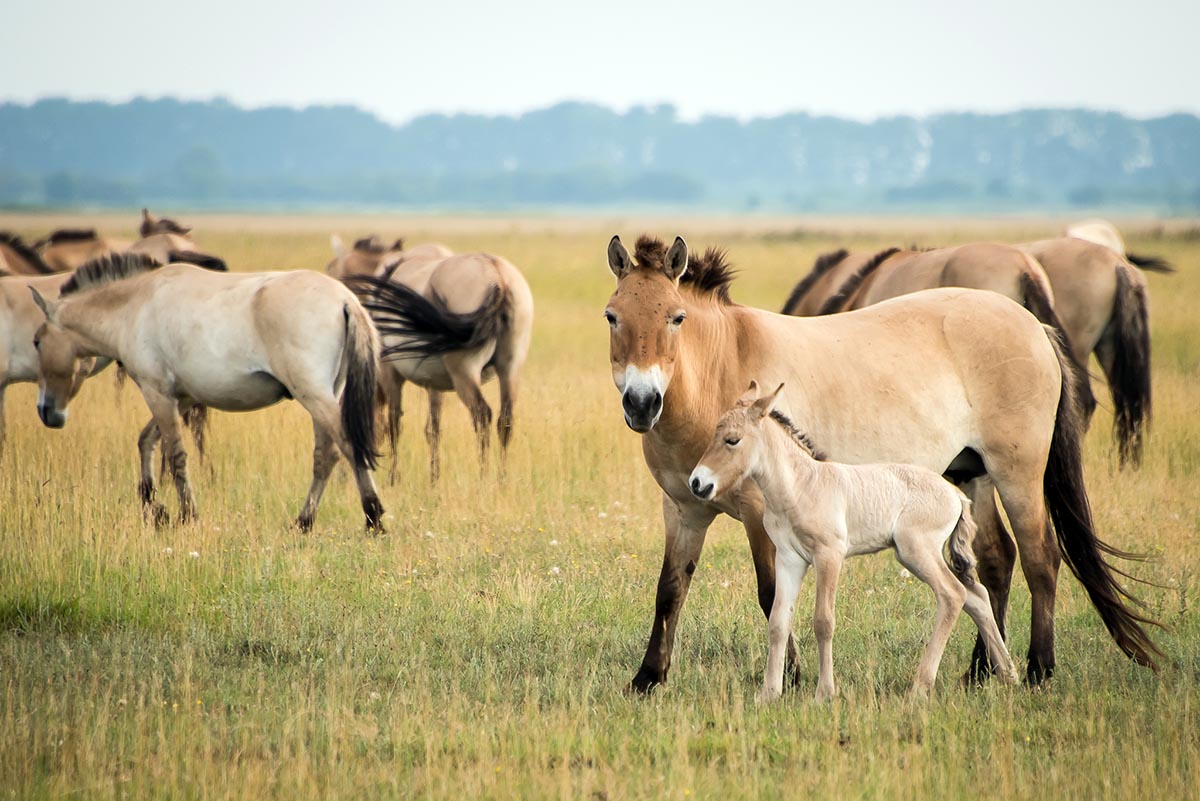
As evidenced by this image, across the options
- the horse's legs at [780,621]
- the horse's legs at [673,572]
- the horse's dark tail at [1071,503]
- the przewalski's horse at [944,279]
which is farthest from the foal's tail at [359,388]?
the horse's dark tail at [1071,503]

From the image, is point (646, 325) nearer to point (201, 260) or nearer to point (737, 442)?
point (737, 442)

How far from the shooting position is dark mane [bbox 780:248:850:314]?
13.2 metres

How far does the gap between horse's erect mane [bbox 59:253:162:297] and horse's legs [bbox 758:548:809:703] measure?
6.13 meters

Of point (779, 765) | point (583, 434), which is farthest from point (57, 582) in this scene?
point (583, 434)

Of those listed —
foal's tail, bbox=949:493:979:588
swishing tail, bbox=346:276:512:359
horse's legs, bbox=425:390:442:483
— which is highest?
swishing tail, bbox=346:276:512:359

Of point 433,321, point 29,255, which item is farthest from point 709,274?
→ point 29,255

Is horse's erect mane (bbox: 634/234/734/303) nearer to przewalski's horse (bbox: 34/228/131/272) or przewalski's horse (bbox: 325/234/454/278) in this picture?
przewalski's horse (bbox: 325/234/454/278)

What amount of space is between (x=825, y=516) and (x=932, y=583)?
0.58 meters

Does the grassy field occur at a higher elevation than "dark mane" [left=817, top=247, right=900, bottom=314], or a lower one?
lower

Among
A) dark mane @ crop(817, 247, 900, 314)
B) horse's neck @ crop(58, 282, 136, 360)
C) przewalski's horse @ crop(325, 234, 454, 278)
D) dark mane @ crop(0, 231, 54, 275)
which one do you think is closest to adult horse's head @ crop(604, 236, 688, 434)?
horse's neck @ crop(58, 282, 136, 360)

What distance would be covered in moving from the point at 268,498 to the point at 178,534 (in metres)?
1.63

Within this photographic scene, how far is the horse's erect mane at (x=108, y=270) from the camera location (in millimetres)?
8984

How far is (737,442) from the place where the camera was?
485 cm

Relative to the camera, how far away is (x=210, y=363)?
8.27 metres
